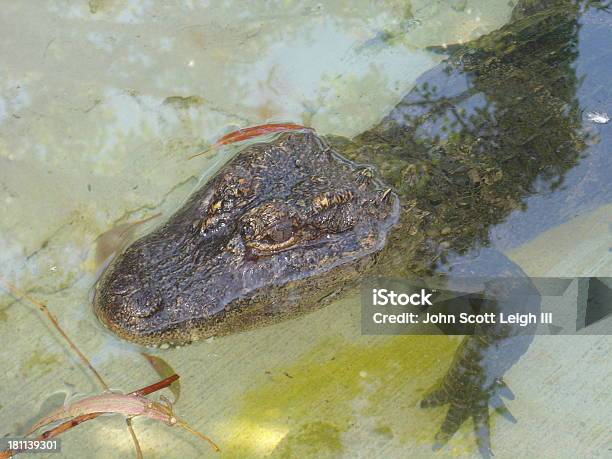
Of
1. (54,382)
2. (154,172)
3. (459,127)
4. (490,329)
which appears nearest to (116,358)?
(54,382)

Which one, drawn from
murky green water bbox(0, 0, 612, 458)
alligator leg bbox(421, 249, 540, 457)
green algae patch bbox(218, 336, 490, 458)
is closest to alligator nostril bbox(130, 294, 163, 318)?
murky green water bbox(0, 0, 612, 458)

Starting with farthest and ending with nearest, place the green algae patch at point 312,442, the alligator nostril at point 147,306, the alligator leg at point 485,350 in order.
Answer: the alligator leg at point 485,350 < the green algae patch at point 312,442 < the alligator nostril at point 147,306

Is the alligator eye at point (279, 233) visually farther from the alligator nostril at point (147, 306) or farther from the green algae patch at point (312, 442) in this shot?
the green algae patch at point (312, 442)

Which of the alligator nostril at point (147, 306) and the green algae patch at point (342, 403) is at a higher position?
the alligator nostril at point (147, 306)

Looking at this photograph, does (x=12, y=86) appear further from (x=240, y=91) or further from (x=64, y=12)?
(x=240, y=91)

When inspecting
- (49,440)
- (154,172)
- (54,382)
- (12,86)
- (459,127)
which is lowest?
(49,440)

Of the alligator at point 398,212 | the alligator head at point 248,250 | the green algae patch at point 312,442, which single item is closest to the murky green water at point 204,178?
the green algae patch at point 312,442

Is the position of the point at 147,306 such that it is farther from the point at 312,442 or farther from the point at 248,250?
the point at 312,442
